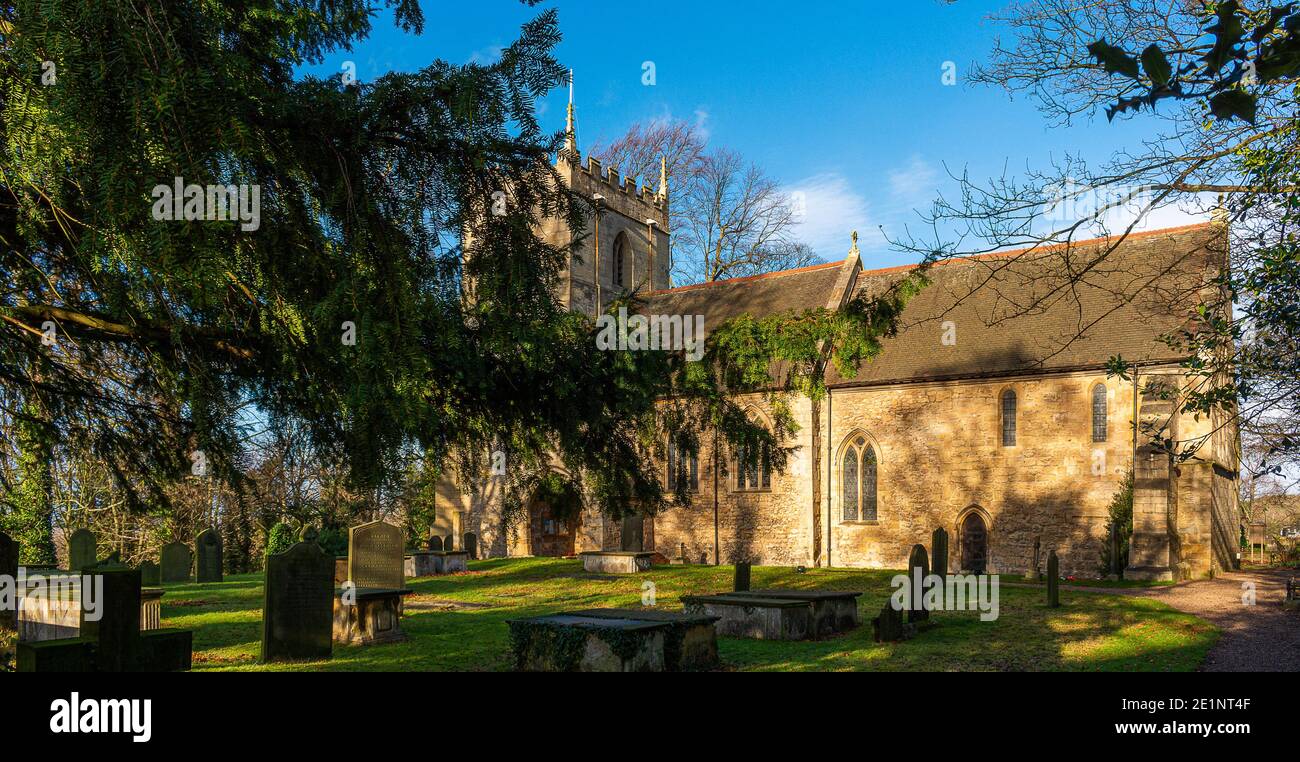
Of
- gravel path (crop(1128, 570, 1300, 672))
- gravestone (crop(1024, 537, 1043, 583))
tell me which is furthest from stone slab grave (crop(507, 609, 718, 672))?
gravestone (crop(1024, 537, 1043, 583))

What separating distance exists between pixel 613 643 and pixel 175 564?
58.5 feet

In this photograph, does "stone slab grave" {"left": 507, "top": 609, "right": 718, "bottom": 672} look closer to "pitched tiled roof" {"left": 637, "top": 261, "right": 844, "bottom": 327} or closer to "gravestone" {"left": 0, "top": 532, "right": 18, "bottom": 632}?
"gravestone" {"left": 0, "top": 532, "right": 18, "bottom": 632}

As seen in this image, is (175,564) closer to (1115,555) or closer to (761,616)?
(761,616)

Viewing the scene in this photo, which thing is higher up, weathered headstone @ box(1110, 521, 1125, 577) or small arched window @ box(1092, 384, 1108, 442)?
small arched window @ box(1092, 384, 1108, 442)

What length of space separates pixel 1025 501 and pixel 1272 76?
23.6 m

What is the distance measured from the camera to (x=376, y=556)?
13906mm

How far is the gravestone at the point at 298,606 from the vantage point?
9562mm

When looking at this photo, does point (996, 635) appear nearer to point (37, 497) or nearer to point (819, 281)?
point (37, 497)

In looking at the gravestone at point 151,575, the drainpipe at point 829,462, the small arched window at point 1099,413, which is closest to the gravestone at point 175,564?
the gravestone at point 151,575

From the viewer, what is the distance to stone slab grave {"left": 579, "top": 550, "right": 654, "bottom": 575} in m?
22.7

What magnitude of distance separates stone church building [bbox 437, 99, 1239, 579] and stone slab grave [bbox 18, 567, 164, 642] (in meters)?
12.4

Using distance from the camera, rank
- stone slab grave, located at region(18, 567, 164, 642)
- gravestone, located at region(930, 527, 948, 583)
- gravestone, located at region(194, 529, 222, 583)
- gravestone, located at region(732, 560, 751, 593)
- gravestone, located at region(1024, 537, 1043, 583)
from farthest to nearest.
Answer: gravestone, located at region(194, 529, 222, 583) < gravestone, located at region(1024, 537, 1043, 583) < gravestone, located at region(732, 560, 751, 593) < gravestone, located at region(930, 527, 948, 583) < stone slab grave, located at region(18, 567, 164, 642)

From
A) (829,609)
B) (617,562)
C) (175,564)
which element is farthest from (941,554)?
(175,564)

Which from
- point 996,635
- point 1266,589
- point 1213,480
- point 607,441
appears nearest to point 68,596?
point 607,441
